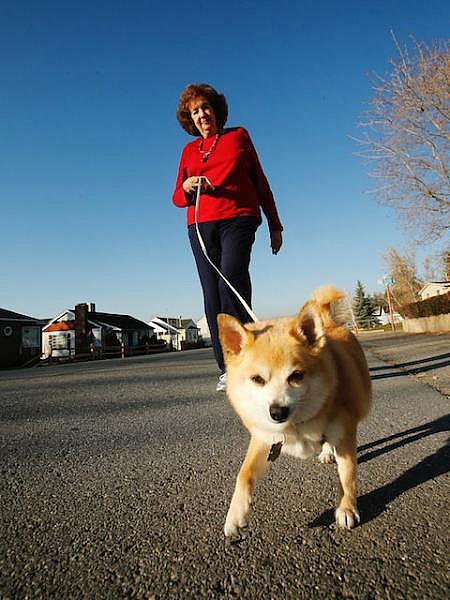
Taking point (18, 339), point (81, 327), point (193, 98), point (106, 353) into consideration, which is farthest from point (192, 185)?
point (81, 327)

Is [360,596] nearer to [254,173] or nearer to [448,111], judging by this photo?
[254,173]

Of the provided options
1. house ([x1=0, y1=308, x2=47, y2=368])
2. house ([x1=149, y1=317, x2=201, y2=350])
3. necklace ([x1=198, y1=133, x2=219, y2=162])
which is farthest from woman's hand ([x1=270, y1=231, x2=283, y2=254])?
house ([x1=149, y1=317, x2=201, y2=350])

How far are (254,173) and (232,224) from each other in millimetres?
628

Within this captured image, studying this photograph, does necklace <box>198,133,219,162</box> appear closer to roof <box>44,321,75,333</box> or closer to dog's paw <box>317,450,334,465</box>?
dog's paw <box>317,450,334,465</box>

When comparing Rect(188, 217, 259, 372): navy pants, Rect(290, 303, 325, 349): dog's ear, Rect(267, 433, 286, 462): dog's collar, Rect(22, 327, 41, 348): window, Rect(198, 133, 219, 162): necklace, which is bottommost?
Rect(267, 433, 286, 462): dog's collar

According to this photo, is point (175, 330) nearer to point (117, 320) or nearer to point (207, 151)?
point (117, 320)

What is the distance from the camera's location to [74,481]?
171 centimetres

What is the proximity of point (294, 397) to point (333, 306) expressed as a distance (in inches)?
46.3

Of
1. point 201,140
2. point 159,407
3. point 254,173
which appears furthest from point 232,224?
point 159,407

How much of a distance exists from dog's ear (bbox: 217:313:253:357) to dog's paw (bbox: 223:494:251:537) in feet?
2.27

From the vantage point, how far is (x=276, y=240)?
12.5 ft

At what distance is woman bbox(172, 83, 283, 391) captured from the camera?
334cm

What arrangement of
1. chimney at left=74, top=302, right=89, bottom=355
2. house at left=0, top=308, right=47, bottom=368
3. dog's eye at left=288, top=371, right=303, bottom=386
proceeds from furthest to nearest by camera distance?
chimney at left=74, top=302, right=89, bottom=355, house at left=0, top=308, right=47, bottom=368, dog's eye at left=288, top=371, right=303, bottom=386

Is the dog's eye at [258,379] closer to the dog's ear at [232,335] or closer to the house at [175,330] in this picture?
the dog's ear at [232,335]
